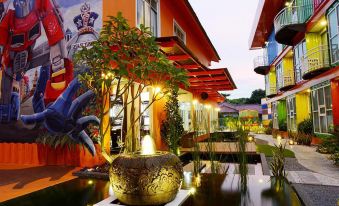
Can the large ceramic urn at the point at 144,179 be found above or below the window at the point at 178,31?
below

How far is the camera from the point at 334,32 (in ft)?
31.7

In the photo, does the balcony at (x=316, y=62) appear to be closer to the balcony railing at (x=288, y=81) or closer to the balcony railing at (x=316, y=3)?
the balcony railing at (x=316, y=3)

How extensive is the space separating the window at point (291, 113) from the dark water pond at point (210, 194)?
1374 cm

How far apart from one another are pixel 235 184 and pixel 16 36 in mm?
7196

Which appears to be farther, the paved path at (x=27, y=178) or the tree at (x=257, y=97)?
the tree at (x=257, y=97)

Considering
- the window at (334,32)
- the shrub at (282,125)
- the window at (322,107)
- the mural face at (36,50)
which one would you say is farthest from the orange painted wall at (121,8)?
the shrub at (282,125)

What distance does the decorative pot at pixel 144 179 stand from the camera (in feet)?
5.89

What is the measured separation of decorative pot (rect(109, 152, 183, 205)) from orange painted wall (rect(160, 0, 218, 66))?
7404 millimetres

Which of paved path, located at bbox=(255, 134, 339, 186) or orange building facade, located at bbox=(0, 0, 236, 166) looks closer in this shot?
paved path, located at bbox=(255, 134, 339, 186)

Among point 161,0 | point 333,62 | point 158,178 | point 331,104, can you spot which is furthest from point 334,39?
point 158,178

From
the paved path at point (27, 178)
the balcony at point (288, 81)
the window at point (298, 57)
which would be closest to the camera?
the paved path at point (27, 178)

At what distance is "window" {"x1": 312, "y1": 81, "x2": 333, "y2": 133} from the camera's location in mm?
10367

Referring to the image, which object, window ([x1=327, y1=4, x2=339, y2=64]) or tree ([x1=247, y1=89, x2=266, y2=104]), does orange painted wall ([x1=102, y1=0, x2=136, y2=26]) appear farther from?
tree ([x1=247, y1=89, x2=266, y2=104])

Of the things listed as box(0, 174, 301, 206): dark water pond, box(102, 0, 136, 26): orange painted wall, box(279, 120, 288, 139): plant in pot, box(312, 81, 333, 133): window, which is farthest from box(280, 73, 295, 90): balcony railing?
box(0, 174, 301, 206): dark water pond
